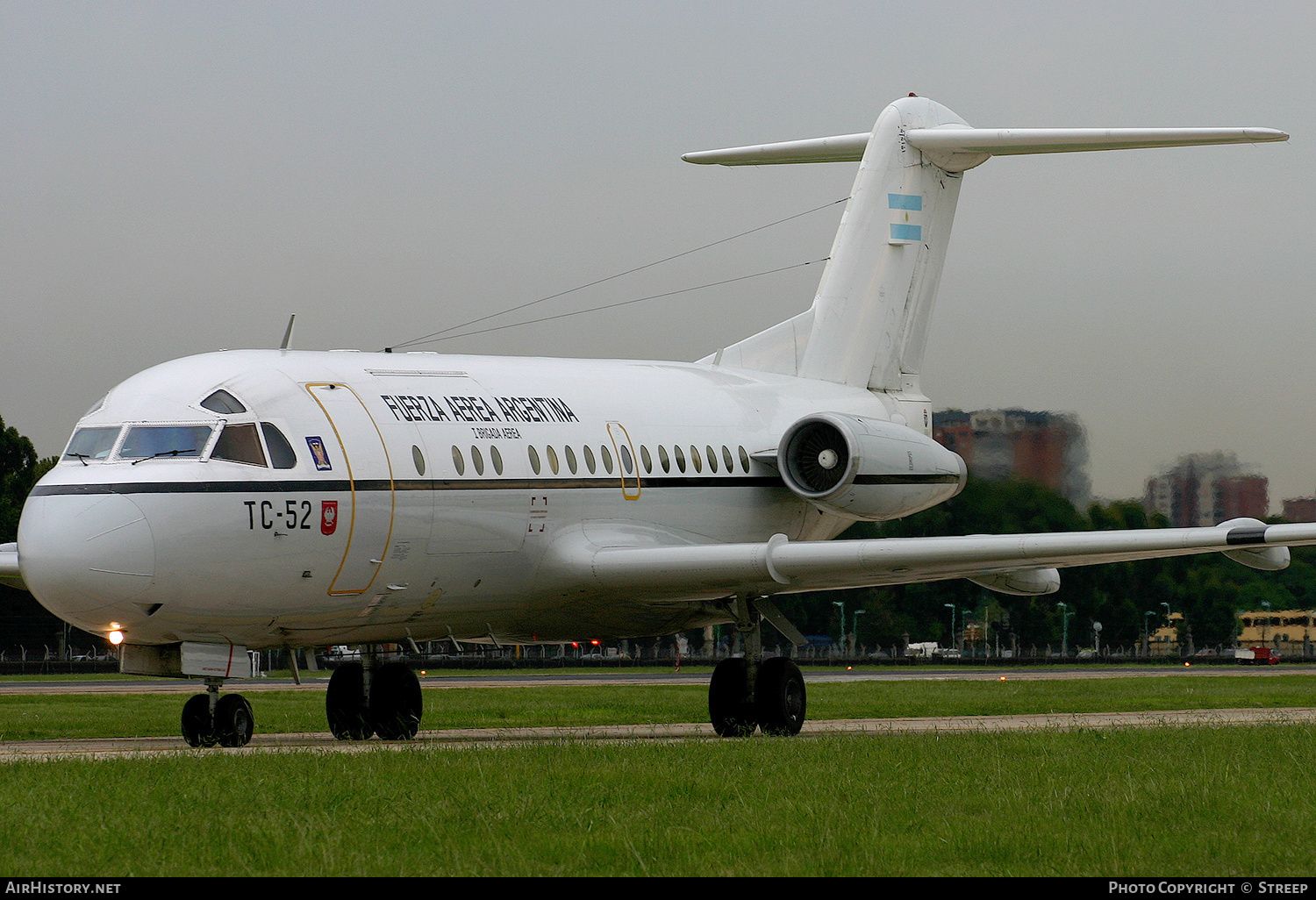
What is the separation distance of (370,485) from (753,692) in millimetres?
6012

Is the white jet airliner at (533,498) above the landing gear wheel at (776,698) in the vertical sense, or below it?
above

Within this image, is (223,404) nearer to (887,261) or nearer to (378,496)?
(378,496)

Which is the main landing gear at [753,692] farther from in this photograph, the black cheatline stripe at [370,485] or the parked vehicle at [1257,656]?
the parked vehicle at [1257,656]

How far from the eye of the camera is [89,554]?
1530 centimetres

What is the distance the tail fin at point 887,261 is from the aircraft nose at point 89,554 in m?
11.0

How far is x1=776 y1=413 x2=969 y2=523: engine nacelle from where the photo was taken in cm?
2147

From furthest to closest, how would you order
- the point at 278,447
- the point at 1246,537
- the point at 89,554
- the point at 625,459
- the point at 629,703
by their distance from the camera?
1. the point at 629,703
2. the point at 625,459
3. the point at 1246,537
4. the point at 278,447
5. the point at 89,554

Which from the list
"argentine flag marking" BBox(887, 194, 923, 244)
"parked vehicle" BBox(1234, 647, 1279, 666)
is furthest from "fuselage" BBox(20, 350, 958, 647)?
"parked vehicle" BBox(1234, 647, 1279, 666)

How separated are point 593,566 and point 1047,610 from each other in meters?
62.8

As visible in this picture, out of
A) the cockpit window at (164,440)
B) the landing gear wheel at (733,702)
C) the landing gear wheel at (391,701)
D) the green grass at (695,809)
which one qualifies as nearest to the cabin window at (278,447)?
the cockpit window at (164,440)

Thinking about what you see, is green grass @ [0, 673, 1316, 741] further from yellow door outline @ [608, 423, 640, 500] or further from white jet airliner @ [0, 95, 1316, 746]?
yellow door outline @ [608, 423, 640, 500]

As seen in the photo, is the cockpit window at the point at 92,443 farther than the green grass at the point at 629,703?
No

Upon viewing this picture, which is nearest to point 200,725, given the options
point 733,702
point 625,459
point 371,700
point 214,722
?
point 214,722

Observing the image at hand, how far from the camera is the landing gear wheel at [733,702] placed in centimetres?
2078
